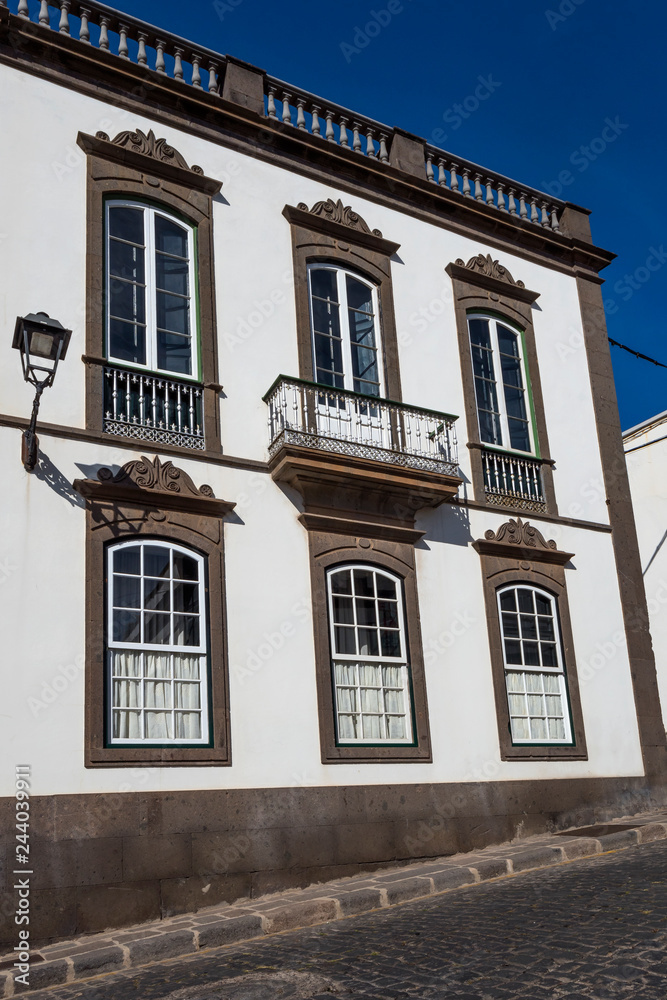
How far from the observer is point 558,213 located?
48.6 ft

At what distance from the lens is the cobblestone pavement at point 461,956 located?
5.64 metres

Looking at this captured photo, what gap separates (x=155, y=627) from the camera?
9.16m

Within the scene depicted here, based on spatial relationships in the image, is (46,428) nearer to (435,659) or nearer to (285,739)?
(285,739)

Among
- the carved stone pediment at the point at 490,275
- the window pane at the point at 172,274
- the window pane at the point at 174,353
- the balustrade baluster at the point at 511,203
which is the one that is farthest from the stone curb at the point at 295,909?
the balustrade baluster at the point at 511,203

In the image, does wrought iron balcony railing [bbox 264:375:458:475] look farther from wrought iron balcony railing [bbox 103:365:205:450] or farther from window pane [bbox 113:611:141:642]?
window pane [bbox 113:611:141:642]

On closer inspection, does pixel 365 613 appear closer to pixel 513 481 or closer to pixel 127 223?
pixel 513 481

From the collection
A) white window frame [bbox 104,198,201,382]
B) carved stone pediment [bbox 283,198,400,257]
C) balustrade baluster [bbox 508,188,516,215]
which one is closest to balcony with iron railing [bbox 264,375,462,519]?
white window frame [bbox 104,198,201,382]

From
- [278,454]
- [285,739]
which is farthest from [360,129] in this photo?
[285,739]

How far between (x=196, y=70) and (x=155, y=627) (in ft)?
21.6

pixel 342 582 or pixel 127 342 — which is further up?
pixel 127 342

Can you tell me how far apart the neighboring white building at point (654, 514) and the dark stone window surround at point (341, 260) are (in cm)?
836

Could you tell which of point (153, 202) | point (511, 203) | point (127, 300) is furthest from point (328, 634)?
point (511, 203)

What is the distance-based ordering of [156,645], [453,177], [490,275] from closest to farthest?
1. [156,645]
2. [490,275]
3. [453,177]

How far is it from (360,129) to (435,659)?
274 inches
